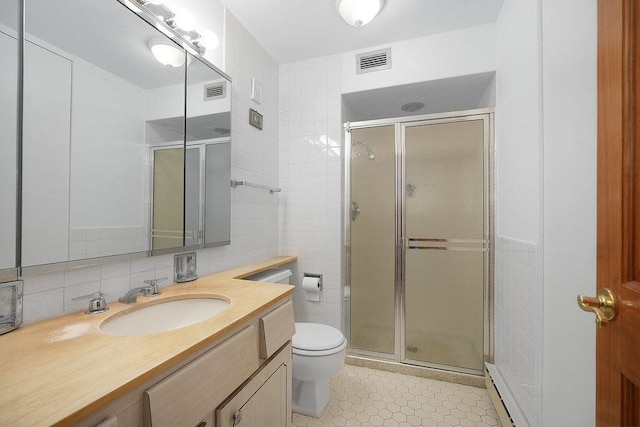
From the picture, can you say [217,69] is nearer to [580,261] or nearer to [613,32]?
[613,32]

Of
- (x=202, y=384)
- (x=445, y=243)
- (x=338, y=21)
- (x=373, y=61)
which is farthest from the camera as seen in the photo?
(x=373, y=61)

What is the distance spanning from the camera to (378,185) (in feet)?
7.15

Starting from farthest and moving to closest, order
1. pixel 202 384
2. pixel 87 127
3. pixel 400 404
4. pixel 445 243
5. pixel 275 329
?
1. pixel 445 243
2. pixel 400 404
3. pixel 275 329
4. pixel 87 127
5. pixel 202 384

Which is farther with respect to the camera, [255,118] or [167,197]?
[255,118]

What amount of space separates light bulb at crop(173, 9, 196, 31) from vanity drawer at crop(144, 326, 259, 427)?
1.47m

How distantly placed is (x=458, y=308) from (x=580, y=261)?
106 centimetres

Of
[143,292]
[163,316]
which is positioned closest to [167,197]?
[143,292]

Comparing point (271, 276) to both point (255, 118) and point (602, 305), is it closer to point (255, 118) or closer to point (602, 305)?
point (255, 118)

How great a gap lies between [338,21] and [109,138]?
5.29 feet

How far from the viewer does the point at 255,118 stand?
6.73ft

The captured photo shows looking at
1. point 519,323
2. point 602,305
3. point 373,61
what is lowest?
point 519,323

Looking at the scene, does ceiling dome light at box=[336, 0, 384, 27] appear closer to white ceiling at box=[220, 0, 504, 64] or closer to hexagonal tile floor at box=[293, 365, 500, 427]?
white ceiling at box=[220, 0, 504, 64]

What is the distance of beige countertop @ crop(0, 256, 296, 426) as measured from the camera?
47 cm

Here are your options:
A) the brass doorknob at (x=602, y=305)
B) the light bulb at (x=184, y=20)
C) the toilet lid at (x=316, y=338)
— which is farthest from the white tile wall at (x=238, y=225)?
the brass doorknob at (x=602, y=305)
